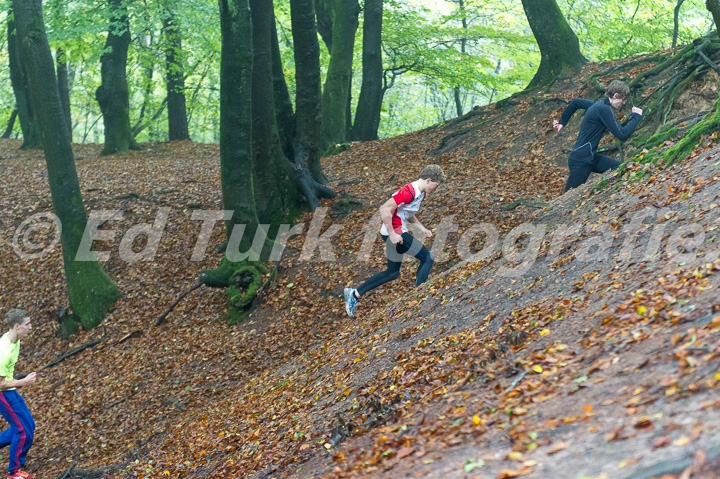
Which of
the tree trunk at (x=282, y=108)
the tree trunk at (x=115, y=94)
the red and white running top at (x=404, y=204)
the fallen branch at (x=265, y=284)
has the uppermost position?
the tree trunk at (x=115, y=94)

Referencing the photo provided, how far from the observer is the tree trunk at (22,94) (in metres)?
20.3

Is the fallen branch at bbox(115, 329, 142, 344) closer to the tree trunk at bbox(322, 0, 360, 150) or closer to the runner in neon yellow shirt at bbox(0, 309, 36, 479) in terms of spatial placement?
the runner in neon yellow shirt at bbox(0, 309, 36, 479)

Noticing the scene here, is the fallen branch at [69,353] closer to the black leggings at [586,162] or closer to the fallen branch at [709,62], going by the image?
the black leggings at [586,162]

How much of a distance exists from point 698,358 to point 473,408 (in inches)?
59.6

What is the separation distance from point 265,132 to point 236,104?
55.5 inches

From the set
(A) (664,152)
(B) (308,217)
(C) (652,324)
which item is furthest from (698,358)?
Answer: (B) (308,217)

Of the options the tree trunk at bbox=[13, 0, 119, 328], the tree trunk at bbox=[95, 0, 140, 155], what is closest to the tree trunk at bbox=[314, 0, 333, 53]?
the tree trunk at bbox=[95, 0, 140, 155]

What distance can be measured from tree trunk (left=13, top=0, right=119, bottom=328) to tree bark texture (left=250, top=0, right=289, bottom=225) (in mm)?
3305

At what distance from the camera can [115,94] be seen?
20.3 m

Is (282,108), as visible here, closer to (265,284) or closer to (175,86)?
(265,284)

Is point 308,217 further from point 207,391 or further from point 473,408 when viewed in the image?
point 473,408

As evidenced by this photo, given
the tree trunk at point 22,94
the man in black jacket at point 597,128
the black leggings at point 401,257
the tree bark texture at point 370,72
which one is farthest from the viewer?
the tree trunk at point 22,94

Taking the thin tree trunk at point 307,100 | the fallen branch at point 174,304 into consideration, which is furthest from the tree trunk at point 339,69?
the fallen branch at point 174,304

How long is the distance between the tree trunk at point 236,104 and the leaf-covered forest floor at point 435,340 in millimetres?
1517
